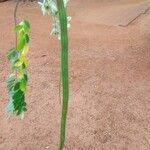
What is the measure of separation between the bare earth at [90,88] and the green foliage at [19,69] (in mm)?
1694

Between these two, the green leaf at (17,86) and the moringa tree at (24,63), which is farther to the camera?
the green leaf at (17,86)

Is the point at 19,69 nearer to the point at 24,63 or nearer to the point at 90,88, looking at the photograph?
the point at 24,63

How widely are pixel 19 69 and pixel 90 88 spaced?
8.21ft

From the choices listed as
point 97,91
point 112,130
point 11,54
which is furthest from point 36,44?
point 11,54

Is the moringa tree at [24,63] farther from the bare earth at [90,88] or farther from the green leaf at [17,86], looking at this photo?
the bare earth at [90,88]

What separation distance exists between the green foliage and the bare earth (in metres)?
1.69

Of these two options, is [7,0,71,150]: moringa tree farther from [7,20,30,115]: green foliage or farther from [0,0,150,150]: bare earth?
[0,0,150,150]: bare earth

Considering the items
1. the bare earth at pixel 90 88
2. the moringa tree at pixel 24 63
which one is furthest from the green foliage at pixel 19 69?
the bare earth at pixel 90 88

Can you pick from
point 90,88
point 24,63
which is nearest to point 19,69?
point 24,63

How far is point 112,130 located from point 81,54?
1652mm

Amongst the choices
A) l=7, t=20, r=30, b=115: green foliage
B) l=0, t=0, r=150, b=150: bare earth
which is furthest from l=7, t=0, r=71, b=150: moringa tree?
l=0, t=0, r=150, b=150: bare earth

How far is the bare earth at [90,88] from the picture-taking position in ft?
9.62

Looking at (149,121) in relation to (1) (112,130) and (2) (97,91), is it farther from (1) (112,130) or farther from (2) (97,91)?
(2) (97,91)

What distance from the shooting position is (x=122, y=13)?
596cm
